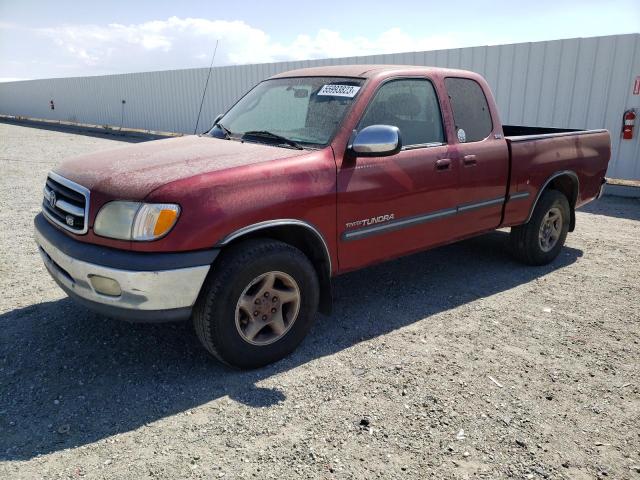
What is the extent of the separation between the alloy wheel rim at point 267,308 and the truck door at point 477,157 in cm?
183

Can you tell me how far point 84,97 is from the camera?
27.5 metres

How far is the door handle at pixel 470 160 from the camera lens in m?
4.42

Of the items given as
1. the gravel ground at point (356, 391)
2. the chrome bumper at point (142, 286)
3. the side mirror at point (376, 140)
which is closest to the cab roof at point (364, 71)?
the side mirror at point (376, 140)

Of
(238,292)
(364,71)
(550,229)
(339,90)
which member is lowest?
(550,229)

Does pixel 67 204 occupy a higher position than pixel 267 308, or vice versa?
pixel 67 204

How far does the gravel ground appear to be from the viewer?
260cm

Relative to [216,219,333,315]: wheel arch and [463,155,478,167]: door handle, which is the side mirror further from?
[463,155,478,167]: door handle

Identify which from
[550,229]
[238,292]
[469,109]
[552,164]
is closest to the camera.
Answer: [238,292]

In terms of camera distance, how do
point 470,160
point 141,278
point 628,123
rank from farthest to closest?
point 628,123 < point 470,160 < point 141,278

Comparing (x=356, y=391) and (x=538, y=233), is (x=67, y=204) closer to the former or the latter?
(x=356, y=391)

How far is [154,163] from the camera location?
11.0 ft

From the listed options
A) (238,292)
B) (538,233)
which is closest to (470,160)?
(538,233)

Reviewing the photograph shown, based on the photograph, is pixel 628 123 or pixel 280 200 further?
pixel 628 123

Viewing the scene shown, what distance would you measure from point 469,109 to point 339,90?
139cm
